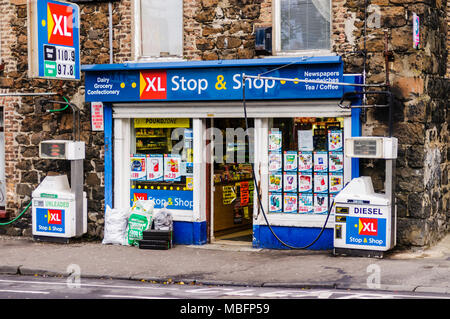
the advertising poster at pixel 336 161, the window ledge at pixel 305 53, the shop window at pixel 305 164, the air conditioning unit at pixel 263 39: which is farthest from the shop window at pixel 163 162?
the advertising poster at pixel 336 161

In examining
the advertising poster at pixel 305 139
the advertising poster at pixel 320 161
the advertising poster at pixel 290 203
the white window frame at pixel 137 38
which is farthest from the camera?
the white window frame at pixel 137 38

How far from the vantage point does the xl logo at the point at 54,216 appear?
14164 millimetres

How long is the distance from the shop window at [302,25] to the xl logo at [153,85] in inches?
85.0

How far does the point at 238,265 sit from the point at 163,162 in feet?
10.6

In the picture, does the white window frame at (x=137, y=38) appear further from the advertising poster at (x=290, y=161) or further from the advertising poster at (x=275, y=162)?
the advertising poster at (x=290, y=161)

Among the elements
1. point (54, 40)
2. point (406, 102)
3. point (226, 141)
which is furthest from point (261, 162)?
point (54, 40)

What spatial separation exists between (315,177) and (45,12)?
5561 mm

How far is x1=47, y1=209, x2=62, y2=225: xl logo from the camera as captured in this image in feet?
46.5

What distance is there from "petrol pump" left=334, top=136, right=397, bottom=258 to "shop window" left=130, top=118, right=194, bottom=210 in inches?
124

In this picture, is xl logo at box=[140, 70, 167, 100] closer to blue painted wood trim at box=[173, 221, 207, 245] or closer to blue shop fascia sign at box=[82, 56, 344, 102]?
blue shop fascia sign at box=[82, 56, 344, 102]

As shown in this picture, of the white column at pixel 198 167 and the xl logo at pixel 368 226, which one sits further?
the white column at pixel 198 167

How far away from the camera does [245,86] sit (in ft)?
42.5

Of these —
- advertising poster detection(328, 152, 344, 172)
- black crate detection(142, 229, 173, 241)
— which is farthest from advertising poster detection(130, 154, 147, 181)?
advertising poster detection(328, 152, 344, 172)
